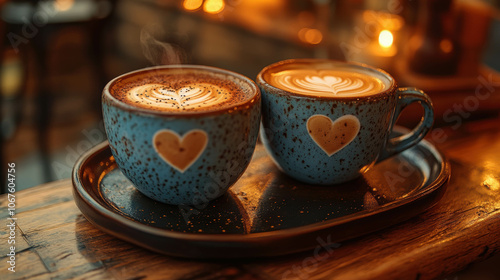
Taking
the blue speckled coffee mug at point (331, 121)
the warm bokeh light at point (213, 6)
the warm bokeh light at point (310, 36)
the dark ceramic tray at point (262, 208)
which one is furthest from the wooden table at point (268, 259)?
the warm bokeh light at point (213, 6)

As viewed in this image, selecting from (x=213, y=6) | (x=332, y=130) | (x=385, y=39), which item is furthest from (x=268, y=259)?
(x=213, y=6)

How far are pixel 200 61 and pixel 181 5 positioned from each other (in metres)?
0.44

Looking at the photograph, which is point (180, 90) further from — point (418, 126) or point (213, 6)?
point (213, 6)

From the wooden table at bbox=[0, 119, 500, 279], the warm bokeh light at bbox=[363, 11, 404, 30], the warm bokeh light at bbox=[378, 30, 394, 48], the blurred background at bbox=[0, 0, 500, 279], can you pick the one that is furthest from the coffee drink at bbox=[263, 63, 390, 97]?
the warm bokeh light at bbox=[363, 11, 404, 30]

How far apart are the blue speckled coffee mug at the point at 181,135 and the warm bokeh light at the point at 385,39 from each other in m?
1.28

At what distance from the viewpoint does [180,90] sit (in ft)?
2.60

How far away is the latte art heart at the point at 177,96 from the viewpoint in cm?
73

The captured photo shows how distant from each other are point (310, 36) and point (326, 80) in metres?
1.98

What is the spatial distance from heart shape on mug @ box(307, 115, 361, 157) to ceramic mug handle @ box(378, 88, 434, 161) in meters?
0.12

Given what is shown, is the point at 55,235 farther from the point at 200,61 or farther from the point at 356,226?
the point at 200,61

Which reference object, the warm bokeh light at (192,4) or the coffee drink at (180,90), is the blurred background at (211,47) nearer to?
the warm bokeh light at (192,4)

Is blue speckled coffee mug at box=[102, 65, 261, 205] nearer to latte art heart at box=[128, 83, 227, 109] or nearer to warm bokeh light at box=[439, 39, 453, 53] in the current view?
latte art heart at box=[128, 83, 227, 109]

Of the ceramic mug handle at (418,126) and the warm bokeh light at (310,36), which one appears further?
the warm bokeh light at (310,36)

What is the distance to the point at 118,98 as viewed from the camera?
2.40ft
